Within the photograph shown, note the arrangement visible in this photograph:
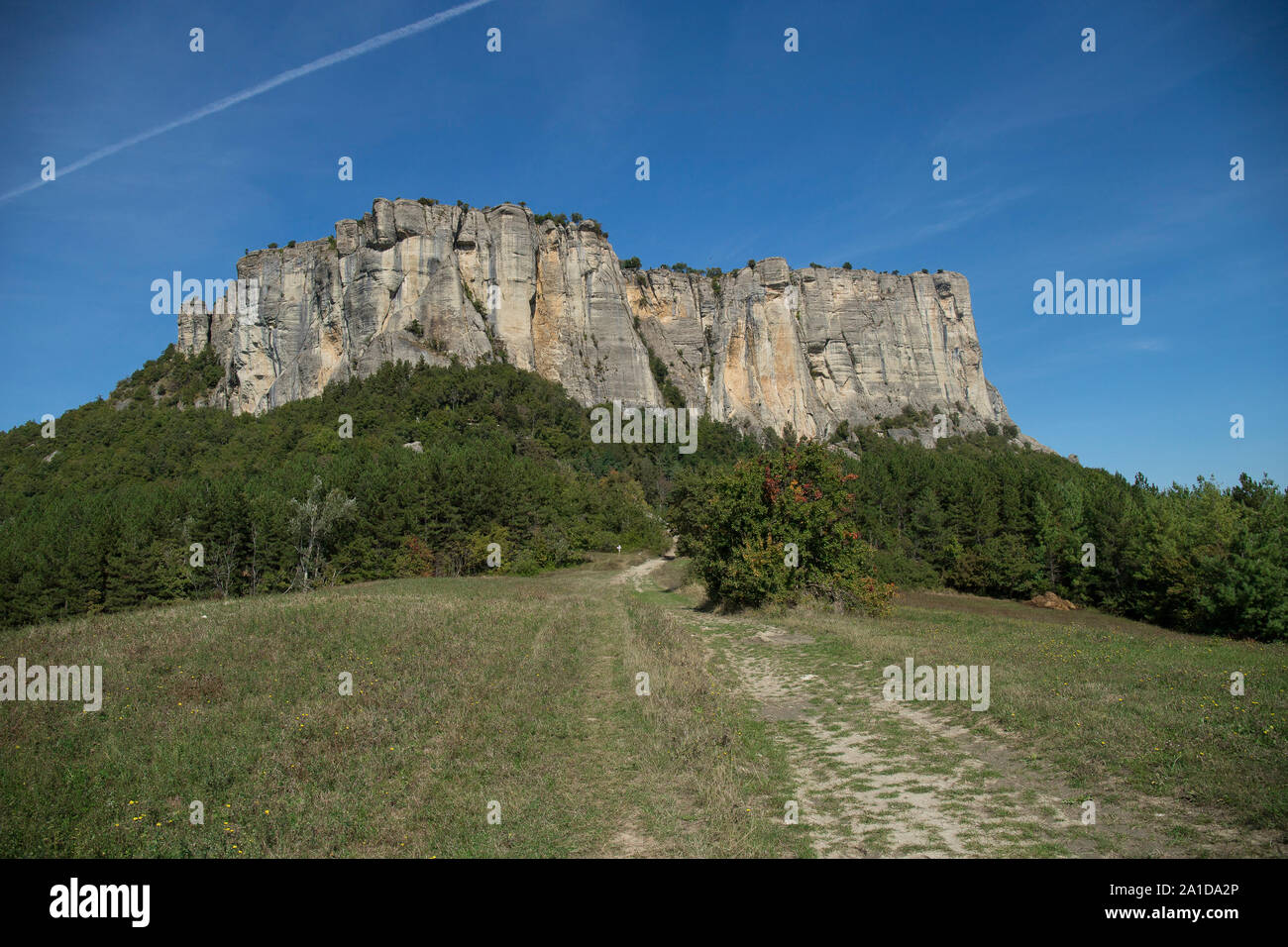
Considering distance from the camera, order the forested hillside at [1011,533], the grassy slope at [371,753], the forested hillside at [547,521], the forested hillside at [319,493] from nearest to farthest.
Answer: the grassy slope at [371,753]
the forested hillside at [1011,533]
the forested hillside at [547,521]
the forested hillside at [319,493]

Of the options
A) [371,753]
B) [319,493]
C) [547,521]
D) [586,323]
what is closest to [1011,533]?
[547,521]

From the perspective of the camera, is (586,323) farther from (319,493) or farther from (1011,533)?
(1011,533)

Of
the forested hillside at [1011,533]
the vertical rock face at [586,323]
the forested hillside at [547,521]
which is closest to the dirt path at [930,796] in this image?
the forested hillside at [1011,533]

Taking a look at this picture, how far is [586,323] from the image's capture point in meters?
A: 127

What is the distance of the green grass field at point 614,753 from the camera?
21.0ft

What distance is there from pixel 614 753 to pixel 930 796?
4.21 meters

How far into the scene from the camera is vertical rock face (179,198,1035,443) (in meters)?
109

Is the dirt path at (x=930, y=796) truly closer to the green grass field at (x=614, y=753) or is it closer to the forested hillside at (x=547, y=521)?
the green grass field at (x=614, y=753)

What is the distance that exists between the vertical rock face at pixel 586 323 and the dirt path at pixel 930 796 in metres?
103

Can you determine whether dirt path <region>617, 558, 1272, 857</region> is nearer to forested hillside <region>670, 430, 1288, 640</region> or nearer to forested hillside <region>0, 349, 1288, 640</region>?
forested hillside <region>670, 430, 1288, 640</region>

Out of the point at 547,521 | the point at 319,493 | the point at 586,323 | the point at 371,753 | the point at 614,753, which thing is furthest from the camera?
the point at 586,323

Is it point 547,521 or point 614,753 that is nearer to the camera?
point 614,753

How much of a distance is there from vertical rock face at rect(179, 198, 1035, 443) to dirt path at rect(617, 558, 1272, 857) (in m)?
103
